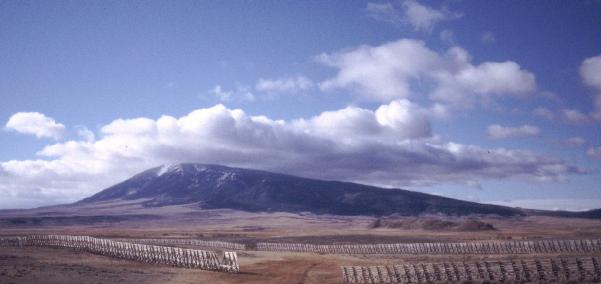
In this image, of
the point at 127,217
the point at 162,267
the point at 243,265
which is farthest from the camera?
the point at 127,217

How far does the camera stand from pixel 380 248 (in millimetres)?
62344

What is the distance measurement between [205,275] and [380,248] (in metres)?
32.1

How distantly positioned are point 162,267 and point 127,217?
552 ft

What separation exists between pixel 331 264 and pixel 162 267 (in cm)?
1499

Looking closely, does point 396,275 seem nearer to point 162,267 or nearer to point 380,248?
point 162,267

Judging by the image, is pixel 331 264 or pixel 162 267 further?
pixel 331 264

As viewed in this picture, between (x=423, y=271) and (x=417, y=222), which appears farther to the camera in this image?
(x=417, y=222)

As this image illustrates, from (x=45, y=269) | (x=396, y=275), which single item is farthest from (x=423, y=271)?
(x=45, y=269)

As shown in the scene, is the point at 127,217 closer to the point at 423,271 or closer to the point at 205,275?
the point at 205,275

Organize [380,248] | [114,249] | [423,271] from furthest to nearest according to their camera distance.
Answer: [380,248]
[114,249]
[423,271]

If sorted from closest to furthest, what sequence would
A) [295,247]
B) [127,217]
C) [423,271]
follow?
1. [423,271]
2. [295,247]
3. [127,217]

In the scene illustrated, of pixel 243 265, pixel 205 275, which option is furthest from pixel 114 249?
Answer: pixel 205 275

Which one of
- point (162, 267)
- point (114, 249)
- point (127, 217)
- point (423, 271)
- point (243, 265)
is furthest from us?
point (127, 217)

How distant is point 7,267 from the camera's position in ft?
119
